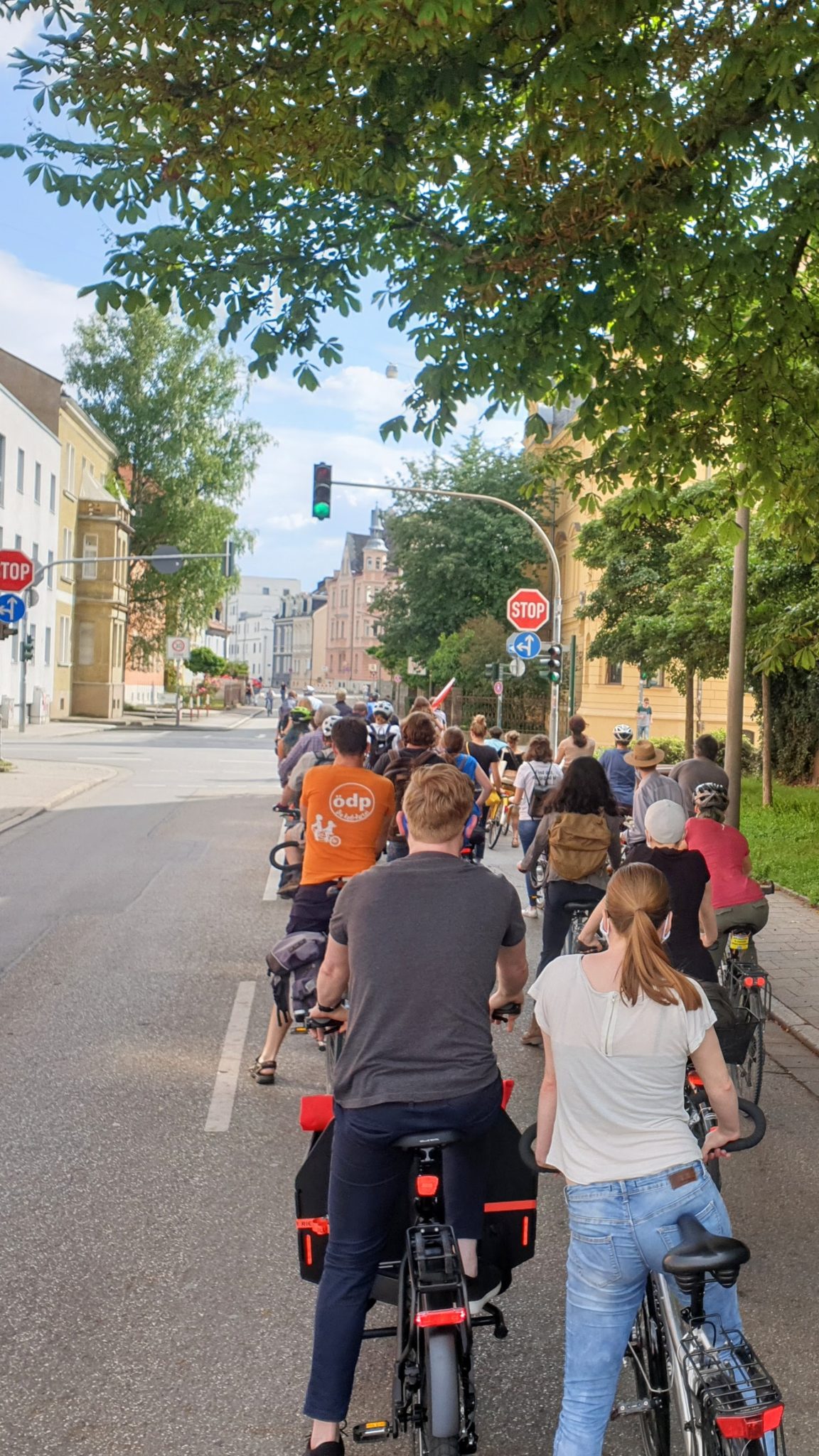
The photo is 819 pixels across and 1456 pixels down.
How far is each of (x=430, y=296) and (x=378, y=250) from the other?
84 cm

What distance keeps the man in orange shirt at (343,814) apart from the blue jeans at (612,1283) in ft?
10.6

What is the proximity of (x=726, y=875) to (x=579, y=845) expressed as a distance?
83cm

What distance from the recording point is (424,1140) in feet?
10.9

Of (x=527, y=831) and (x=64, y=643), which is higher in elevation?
(x=64, y=643)

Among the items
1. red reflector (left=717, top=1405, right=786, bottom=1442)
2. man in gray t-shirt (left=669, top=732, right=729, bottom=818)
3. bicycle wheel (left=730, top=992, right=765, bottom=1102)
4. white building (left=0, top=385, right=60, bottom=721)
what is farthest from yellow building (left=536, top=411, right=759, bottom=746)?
red reflector (left=717, top=1405, right=786, bottom=1442)

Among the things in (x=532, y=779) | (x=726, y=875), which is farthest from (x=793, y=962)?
(x=726, y=875)

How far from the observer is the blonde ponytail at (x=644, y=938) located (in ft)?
10.4

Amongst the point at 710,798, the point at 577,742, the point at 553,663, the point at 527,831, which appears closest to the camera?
the point at 710,798

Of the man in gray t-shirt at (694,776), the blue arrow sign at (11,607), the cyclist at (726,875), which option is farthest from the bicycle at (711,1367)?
the blue arrow sign at (11,607)

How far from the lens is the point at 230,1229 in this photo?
5.22 m

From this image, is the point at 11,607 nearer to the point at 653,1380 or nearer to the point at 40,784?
the point at 40,784

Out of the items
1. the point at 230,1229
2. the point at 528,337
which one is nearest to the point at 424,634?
the point at 528,337

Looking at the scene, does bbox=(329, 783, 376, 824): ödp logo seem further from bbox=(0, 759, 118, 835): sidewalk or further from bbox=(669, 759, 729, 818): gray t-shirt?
bbox=(0, 759, 118, 835): sidewalk

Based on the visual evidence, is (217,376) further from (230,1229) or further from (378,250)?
(230,1229)
